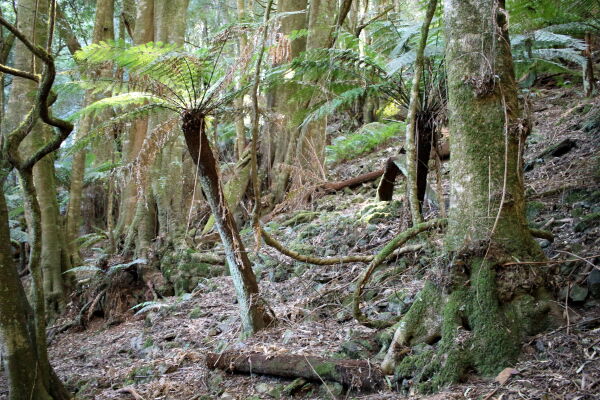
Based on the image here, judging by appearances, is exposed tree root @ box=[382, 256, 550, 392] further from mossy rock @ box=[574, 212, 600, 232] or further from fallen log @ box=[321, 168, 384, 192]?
fallen log @ box=[321, 168, 384, 192]

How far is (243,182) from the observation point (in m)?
7.58

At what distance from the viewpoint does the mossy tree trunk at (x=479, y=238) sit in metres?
2.52

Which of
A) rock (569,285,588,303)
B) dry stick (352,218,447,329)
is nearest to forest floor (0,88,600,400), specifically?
rock (569,285,588,303)

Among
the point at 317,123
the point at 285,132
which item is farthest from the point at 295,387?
the point at 285,132

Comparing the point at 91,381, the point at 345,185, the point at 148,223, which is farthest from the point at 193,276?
the point at 345,185

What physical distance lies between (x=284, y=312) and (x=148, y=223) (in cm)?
368

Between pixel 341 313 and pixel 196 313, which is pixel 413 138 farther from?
pixel 196 313

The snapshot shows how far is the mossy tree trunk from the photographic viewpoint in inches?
99.3

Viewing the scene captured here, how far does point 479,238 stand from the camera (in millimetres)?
2707

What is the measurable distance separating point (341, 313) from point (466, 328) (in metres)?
1.45

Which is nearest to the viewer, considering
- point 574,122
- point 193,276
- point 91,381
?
point 91,381

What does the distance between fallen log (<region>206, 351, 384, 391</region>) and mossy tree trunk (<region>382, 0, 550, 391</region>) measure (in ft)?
0.42

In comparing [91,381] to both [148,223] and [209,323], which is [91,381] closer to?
[209,323]

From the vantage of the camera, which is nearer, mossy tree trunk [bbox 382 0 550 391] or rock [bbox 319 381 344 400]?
mossy tree trunk [bbox 382 0 550 391]
